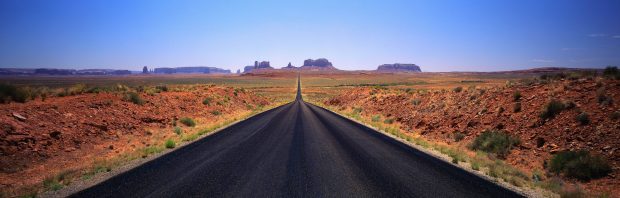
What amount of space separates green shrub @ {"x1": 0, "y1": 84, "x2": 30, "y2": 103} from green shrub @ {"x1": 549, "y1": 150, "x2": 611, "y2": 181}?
2196cm

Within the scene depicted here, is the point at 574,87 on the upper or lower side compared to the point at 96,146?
upper

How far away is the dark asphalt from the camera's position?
714 cm

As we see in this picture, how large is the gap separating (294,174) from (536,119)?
11024mm

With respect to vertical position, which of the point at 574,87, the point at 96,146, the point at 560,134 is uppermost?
the point at 574,87

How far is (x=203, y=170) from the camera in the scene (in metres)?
8.81

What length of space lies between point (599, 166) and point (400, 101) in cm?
2196

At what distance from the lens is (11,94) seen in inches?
665

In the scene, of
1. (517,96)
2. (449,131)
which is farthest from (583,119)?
(449,131)

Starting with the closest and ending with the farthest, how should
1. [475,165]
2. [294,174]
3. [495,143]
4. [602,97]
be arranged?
[294,174] → [475,165] → [602,97] → [495,143]

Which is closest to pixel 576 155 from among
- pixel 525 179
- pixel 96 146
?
pixel 525 179

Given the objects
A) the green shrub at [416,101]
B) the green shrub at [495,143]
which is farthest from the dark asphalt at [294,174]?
the green shrub at [416,101]

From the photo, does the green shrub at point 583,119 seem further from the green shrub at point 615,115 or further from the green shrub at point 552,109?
the green shrub at point 552,109

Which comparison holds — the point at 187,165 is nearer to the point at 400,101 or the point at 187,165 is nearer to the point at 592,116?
the point at 592,116

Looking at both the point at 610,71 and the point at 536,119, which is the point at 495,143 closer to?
the point at 536,119
